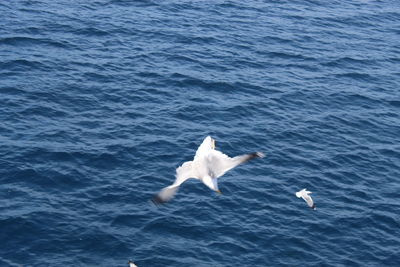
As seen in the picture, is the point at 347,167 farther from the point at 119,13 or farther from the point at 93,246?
A: the point at 119,13

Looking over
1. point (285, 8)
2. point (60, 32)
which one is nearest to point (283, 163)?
point (60, 32)

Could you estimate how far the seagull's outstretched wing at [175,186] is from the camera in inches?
1206

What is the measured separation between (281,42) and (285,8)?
14082 mm

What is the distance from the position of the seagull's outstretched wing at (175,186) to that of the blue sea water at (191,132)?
560 inches

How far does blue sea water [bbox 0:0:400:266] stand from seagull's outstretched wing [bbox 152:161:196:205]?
14233mm

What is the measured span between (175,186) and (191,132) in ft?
95.2

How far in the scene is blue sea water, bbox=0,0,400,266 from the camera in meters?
46.8

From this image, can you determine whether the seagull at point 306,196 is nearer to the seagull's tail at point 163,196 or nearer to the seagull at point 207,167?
the seagull at point 207,167

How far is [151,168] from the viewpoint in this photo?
5431cm

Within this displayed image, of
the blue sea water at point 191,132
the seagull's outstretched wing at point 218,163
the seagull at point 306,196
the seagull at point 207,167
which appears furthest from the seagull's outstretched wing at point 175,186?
the seagull at point 306,196

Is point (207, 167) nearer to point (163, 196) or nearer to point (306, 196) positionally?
point (163, 196)

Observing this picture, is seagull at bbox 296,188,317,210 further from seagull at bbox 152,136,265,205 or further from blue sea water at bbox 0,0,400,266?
seagull at bbox 152,136,265,205

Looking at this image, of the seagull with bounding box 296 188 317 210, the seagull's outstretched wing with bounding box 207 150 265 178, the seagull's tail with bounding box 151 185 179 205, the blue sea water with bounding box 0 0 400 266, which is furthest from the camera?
the seagull with bounding box 296 188 317 210

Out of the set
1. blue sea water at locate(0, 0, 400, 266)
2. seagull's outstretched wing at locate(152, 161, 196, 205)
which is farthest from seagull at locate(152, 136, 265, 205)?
blue sea water at locate(0, 0, 400, 266)
